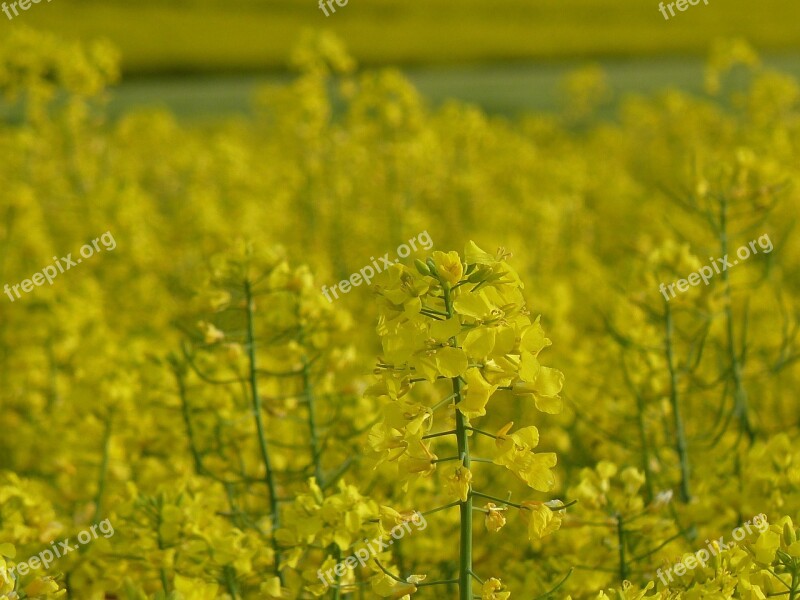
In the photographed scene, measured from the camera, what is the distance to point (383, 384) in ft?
4.32

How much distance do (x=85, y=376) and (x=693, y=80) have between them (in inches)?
692

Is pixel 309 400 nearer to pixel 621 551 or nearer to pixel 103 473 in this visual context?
pixel 103 473

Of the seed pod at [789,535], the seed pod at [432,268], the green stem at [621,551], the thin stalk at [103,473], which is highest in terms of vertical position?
the thin stalk at [103,473]

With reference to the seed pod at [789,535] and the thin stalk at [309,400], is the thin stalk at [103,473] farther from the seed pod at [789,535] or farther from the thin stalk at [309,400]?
the seed pod at [789,535]

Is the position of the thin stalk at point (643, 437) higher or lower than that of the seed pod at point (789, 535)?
higher

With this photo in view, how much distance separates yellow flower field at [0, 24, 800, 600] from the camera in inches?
52.5

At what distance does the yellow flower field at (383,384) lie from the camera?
1334 millimetres

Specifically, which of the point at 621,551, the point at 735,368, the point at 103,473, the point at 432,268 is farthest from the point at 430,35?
the point at 432,268

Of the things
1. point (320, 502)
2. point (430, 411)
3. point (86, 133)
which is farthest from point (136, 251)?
point (430, 411)

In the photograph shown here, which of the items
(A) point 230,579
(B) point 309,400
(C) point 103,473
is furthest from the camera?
(C) point 103,473

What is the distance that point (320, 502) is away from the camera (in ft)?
5.14

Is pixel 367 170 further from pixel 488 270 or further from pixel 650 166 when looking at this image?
pixel 488 270

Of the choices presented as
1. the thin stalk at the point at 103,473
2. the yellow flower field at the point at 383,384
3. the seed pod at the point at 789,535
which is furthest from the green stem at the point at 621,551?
the thin stalk at the point at 103,473

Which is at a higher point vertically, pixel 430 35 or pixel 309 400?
pixel 430 35
